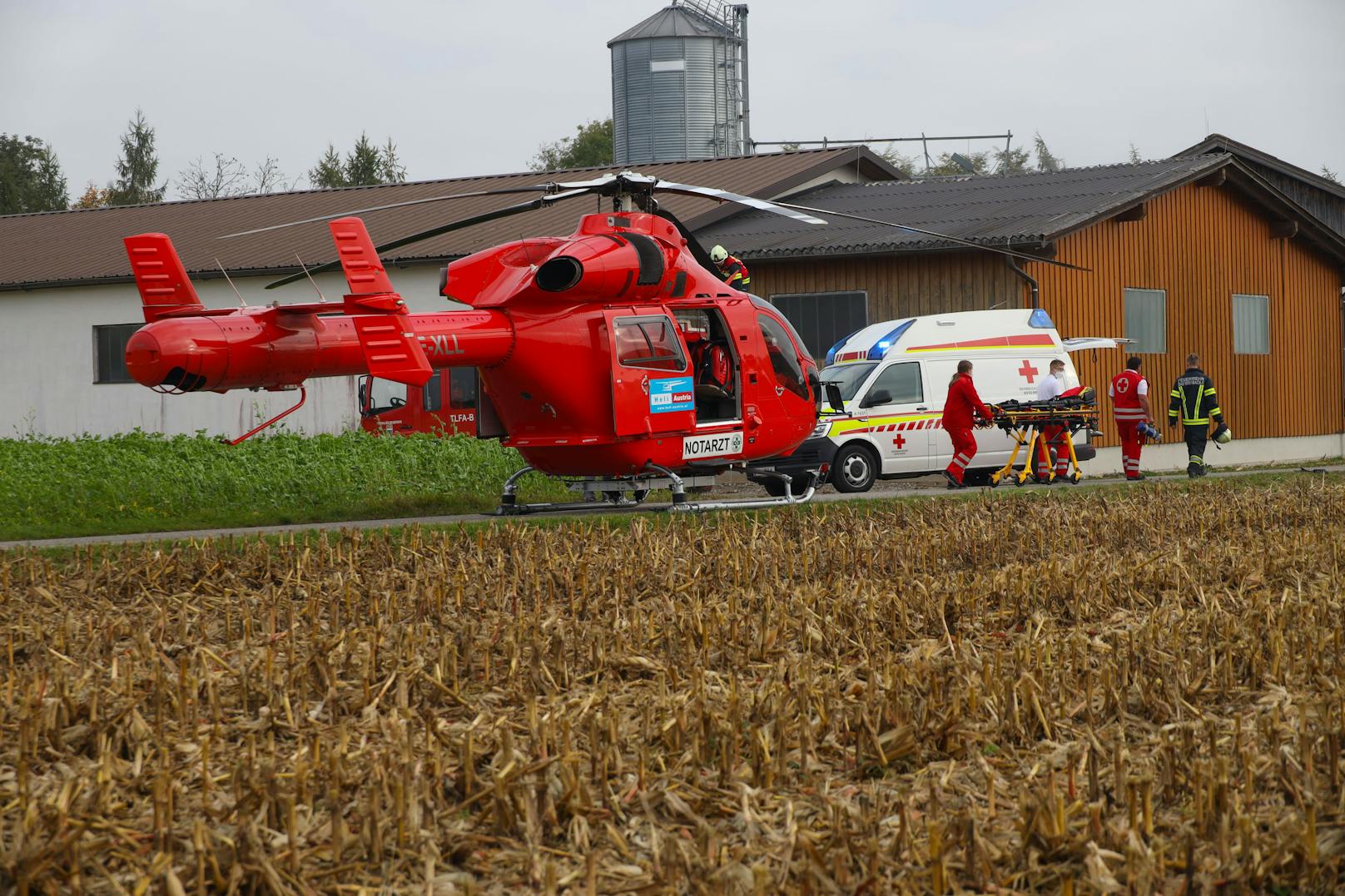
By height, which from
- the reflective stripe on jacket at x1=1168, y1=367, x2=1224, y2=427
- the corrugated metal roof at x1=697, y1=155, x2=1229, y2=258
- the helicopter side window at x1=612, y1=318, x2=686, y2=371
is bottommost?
the reflective stripe on jacket at x1=1168, y1=367, x2=1224, y2=427

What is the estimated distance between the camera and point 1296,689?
639cm

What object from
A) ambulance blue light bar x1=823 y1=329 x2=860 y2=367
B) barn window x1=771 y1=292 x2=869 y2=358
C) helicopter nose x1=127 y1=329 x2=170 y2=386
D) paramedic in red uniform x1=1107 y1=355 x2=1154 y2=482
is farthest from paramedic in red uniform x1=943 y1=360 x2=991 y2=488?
helicopter nose x1=127 y1=329 x2=170 y2=386

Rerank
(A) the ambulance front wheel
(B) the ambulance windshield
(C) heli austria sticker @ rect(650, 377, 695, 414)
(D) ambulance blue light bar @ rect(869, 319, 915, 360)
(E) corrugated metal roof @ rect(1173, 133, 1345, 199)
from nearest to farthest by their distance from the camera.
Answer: (C) heli austria sticker @ rect(650, 377, 695, 414)
(A) the ambulance front wheel
(B) the ambulance windshield
(D) ambulance blue light bar @ rect(869, 319, 915, 360)
(E) corrugated metal roof @ rect(1173, 133, 1345, 199)

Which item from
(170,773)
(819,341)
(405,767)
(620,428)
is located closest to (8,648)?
(170,773)

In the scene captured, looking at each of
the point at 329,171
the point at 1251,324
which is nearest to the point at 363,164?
the point at 329,171

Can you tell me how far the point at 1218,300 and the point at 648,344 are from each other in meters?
17.0

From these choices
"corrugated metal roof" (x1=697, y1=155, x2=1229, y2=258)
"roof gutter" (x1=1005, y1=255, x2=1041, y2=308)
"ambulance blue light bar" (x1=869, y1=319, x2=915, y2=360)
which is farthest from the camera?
"corrugated metal roof" (x1=697, y1=155, x2=1229, y2=258)

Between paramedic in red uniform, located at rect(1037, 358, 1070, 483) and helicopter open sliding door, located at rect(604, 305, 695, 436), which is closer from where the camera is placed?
helicopter open sliding door, located at rect(604, 305, 695, 436)

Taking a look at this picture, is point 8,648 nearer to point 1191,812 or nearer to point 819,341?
point 1191,812

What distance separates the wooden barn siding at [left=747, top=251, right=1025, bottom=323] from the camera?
24.8m

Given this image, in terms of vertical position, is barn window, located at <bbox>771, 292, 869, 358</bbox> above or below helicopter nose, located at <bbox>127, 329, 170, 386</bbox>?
above

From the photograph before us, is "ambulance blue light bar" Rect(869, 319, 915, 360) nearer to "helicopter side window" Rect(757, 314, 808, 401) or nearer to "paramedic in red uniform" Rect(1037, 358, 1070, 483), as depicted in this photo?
"paramedic in red uniform" Rect(1037, 358, 1070, 483)

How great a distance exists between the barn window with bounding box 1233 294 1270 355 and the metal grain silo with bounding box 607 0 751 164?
1943 centimetres

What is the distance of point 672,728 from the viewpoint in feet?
18.1
